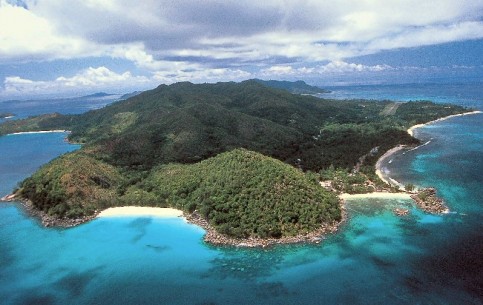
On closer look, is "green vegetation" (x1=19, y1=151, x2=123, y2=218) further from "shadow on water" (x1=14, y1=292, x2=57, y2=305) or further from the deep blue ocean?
"shadow on water" (x1=14, y1=292, x2=57, y2=305)

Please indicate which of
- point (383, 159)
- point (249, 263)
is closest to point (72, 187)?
point (249, 263)

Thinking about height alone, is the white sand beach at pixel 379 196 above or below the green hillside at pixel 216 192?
below

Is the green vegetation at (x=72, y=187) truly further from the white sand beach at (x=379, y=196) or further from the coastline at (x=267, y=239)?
the white sand beach at (x=379, y=196)

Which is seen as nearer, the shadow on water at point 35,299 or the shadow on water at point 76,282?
the shadow on water at point 35,299

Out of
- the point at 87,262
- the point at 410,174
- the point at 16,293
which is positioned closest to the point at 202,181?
the point at 87,262

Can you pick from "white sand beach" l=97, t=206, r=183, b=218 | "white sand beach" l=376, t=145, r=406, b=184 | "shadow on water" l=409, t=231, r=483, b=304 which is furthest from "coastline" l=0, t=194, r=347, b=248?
"white sand beach" l=376, t=145, r=406, b=184

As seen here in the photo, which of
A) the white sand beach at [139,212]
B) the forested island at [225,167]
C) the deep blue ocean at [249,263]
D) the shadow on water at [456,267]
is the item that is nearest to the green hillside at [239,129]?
the forested island at [225,167]
